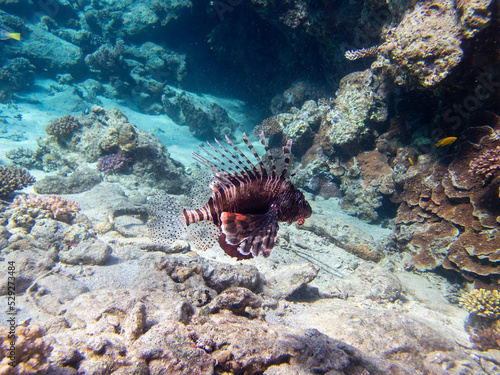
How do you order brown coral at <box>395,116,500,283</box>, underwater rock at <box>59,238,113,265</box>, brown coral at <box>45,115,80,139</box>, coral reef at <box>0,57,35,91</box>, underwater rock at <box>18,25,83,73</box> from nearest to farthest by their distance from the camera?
underwater rock at <box>59,238,113,265</box> → brown coral at <box>395,116,500,283</box> → brown coral at <box>45,115,80,139</box> → coral reef at <box>0,57,35,91</box> → underwater rock at <box>18,25,83,73</box>

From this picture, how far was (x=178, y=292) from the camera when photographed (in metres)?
3.12

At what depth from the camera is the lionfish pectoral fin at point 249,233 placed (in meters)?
1.98

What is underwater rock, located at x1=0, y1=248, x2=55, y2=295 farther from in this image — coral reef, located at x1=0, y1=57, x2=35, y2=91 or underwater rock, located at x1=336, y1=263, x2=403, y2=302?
coral reef, located at x1=0, y1=57, x2=35, y2=91

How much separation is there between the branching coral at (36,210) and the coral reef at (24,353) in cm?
399

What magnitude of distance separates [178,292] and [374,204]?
6877 mm

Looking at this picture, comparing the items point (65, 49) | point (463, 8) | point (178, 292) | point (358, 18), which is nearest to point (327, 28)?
point (358, 18)

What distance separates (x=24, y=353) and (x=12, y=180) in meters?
6.54

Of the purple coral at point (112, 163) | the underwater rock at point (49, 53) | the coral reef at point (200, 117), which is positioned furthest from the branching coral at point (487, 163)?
the underwater rock at point (49, 53)

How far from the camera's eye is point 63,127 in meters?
8.61

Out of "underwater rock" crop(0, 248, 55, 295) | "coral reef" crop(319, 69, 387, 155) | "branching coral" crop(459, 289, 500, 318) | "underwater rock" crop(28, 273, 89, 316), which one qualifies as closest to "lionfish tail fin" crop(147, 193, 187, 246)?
"underwater rock" crop(28, 273, 89, 316)

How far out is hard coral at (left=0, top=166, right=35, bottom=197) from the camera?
5.87 meters

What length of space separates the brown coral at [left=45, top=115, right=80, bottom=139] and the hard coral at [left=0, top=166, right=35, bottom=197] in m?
2.47

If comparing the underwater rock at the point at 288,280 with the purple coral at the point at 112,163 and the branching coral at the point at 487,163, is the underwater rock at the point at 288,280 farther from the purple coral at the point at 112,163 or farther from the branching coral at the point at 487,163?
the purple coral at the point at 112,163

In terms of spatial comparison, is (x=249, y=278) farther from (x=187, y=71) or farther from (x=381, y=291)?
(x=187, y=71)
